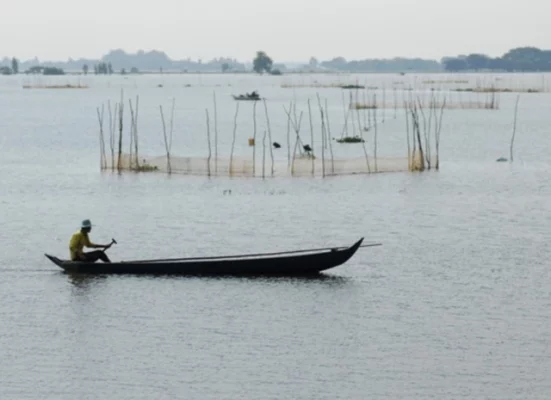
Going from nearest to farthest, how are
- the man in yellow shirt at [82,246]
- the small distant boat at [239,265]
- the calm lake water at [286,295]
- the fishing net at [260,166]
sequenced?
the calm lake water at [286,295] < the small distant boat at [239,265] < the man in yellow shirt at [82,246] < the fishing net at [260,166]

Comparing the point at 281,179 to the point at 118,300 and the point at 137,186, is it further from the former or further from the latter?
the point at 118,300

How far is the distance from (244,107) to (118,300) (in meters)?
90.1

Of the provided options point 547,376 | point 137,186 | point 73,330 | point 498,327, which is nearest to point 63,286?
point 73,330

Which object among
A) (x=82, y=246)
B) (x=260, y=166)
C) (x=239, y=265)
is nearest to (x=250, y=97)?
(x=260, y=166)

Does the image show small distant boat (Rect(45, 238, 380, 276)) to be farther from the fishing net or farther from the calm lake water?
the fishing net

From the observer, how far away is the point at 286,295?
79.3ft

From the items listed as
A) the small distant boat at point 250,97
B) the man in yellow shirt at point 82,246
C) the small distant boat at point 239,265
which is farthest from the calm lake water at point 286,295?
the small distant boat at point 250,97

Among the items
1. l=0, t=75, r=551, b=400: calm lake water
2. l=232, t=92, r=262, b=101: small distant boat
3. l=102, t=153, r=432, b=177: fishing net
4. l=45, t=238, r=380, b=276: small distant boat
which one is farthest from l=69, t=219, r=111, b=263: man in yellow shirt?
l=232, t=92, r=262, b=101: small distant boat

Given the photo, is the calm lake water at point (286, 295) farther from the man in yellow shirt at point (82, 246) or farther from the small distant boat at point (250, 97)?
the small distant boat at point (250, 97)

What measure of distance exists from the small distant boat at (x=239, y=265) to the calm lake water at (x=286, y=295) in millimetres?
241

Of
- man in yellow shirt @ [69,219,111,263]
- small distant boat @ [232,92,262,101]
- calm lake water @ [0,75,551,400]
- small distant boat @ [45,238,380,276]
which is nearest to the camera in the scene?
calm lake water @ [0,75,551,400]

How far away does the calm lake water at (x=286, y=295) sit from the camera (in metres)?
18.6

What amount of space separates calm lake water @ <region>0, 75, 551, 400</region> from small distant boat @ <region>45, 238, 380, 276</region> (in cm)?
24

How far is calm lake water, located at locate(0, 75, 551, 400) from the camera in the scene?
18.6 m
